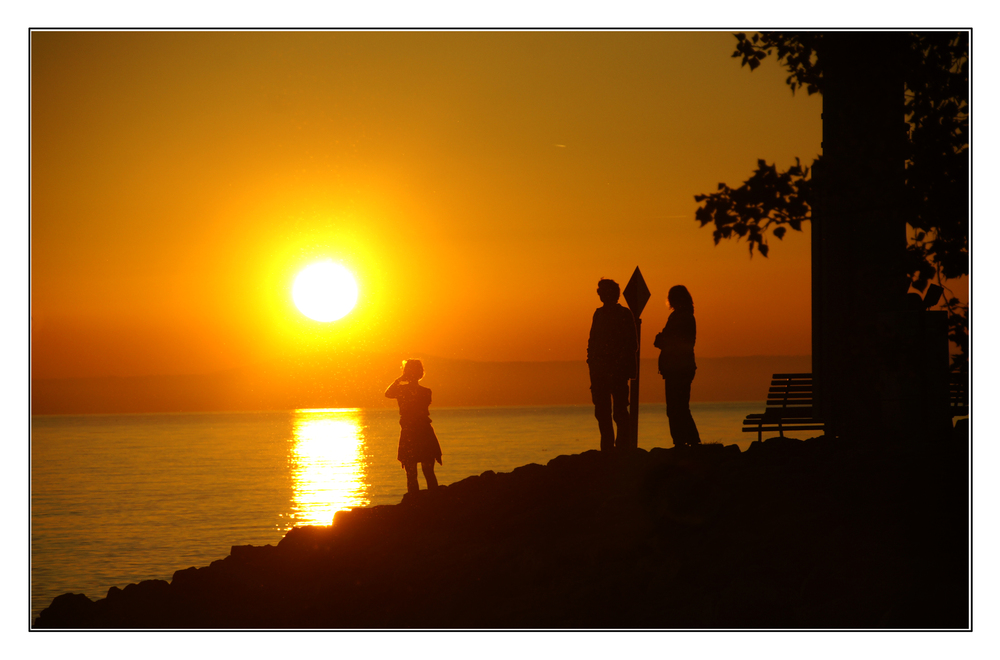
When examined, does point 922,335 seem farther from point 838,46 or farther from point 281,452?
point 281,452

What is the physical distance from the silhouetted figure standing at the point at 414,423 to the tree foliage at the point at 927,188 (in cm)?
566

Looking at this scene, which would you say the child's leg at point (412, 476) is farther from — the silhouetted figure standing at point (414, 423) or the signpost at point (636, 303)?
the signpost at point (636, 303)

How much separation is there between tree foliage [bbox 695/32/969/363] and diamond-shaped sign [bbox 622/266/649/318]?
341 cm

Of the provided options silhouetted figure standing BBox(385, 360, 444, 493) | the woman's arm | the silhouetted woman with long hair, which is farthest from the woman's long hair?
the woman's arm

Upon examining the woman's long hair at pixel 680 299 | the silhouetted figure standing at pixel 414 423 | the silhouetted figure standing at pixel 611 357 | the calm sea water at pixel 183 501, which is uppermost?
the woman's long hair at pixel 680 299

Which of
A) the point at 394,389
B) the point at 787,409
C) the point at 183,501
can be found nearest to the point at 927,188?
the point at 394,389

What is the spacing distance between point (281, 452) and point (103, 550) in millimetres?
75743

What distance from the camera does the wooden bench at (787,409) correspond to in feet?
50.2

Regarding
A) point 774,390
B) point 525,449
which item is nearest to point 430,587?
point 774,390

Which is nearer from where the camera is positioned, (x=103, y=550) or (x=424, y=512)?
(x=424, y=512)

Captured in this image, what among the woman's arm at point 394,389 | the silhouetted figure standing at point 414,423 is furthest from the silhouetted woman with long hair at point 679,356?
the woman's arm at point 394,389

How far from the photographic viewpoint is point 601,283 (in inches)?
368

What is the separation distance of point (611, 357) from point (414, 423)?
2.80 metres

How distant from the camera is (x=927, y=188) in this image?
5805 mm
